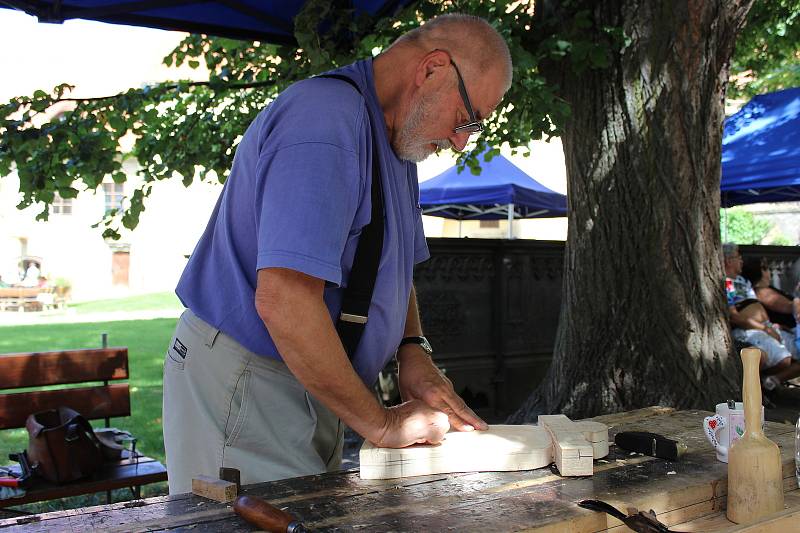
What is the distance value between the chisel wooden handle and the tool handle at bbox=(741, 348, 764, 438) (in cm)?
99

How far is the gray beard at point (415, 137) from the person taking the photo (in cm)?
188

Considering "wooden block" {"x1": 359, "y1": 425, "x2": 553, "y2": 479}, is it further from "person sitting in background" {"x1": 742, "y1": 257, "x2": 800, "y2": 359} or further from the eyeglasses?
"person sitting in background" {"x1": 742, "y1": 257, "x2": 800, "y2": 359}

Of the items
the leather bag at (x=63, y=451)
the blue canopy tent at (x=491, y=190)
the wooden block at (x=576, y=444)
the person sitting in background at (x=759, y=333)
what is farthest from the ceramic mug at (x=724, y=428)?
the blue canopy tent at (x=491, y=190)

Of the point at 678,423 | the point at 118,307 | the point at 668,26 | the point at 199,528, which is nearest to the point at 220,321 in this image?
the point at 199,528

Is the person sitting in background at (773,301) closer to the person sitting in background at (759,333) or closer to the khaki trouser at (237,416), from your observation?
the person sitting in background at (759,333)

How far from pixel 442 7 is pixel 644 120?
4.71 feet

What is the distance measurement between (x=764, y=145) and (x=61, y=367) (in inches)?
274

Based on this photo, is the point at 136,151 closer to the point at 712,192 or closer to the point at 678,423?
the point at 712,192

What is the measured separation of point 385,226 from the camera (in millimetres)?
1788

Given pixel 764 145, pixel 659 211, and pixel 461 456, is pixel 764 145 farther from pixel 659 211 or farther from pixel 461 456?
pixel 461 456

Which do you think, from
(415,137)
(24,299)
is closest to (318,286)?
(415,137)

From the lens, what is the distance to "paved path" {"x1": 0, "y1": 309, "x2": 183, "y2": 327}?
17.5 metres

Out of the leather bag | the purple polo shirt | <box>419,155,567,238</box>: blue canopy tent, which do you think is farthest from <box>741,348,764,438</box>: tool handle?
<box>419,155,567,238</box>: blue canopy tent

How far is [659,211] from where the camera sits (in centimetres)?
439
